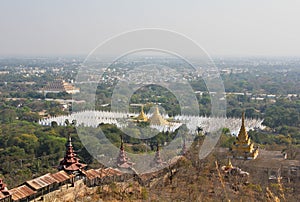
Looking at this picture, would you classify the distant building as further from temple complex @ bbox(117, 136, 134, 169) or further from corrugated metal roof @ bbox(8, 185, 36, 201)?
corrugated metal roof @ bbox(8, 185, 36, 201)

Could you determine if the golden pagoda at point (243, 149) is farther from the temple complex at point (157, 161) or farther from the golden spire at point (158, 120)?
the temple complex at point (157, 161)

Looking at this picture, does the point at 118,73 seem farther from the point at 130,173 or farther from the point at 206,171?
the point at 206,171

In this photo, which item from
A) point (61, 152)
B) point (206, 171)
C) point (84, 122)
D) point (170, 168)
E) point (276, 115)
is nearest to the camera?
point (170, 168)

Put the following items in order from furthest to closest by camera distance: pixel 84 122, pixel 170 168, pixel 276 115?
pixel 276 115 < pixel 84 122 < pixel 170 168

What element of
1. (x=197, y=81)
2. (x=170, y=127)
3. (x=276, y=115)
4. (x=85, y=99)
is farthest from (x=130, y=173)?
(x=276, y=115)

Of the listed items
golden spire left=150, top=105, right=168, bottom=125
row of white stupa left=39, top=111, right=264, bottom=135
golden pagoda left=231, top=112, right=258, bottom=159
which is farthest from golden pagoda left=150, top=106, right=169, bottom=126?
golden pagoda left=231, top=112, right=258, bottom=159

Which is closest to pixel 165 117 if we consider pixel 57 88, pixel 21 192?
pixel 21 192
